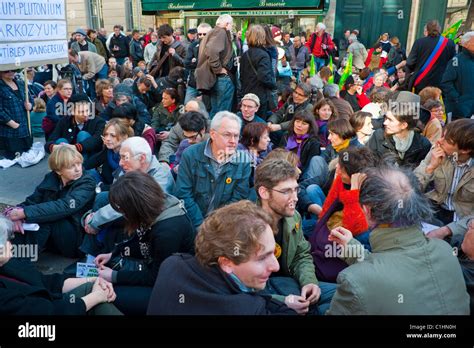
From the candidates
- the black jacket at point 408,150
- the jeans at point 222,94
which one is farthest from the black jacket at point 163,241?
the jeans at point 222,94

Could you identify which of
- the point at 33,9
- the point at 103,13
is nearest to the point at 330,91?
the point at 33,9

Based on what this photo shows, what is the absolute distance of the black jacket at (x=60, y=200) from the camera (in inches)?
128

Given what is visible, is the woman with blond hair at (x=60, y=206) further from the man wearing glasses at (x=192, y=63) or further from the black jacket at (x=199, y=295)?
the man wearing glasses at (x=192, y=63)

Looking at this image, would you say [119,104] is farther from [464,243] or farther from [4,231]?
[464,243]

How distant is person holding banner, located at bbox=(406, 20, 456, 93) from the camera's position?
6.38m

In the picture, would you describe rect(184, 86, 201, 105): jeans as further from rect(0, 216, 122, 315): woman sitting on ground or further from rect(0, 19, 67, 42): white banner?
rect(0, 216, 122, 315): woman sitting on ground

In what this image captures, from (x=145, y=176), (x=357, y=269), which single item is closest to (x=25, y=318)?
(x=145, y=176)

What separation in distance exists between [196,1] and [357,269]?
15.8 metres

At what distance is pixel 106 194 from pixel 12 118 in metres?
2.76

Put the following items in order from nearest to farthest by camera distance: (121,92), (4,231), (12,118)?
(4,231) → (12,118) → (121,92)

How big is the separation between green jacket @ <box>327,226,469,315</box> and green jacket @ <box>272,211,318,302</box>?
0.78m

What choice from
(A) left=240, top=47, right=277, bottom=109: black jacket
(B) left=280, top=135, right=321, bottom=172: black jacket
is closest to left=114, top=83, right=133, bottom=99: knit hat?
(A) left=240, top=47, right=277, bottom=109: black jacket

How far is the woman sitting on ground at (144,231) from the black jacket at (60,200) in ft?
2.72

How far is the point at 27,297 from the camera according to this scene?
2.03 metres
